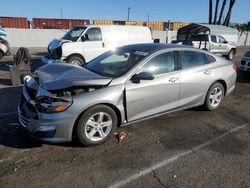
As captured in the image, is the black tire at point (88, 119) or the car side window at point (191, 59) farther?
the car side window at point (191, 59)

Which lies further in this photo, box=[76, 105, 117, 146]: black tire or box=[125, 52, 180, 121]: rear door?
box=[125, 52, 180, 121]: rear door

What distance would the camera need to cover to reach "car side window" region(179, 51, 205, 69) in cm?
455

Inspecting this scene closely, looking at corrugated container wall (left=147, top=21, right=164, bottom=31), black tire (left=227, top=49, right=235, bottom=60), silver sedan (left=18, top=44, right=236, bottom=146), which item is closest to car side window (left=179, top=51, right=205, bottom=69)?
silver sedan (left=18, top=44, right=236, bottom=146)

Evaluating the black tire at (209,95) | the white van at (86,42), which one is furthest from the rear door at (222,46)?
the black tire at (209,95)

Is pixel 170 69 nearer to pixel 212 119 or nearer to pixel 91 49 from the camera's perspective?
pixel 212 119

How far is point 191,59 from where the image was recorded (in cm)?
471

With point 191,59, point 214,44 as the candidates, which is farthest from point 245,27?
point 191,59

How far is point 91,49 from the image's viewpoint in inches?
379

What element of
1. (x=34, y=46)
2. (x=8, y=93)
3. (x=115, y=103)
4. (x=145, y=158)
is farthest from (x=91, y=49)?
(x=34, y=46)

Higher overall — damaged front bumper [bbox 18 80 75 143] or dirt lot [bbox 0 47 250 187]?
damaged front bumper [bbox 18 80 75 143]

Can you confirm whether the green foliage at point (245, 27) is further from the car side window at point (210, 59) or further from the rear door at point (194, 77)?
the rear door at point (194, 77)

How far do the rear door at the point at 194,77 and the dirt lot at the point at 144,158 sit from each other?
50 centimetres

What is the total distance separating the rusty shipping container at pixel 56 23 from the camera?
1261 inches

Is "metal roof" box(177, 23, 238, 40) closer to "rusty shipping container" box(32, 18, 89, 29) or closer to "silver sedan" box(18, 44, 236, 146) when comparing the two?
"silver sedan" box(18, 44, 236, 146)
